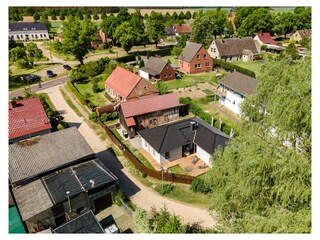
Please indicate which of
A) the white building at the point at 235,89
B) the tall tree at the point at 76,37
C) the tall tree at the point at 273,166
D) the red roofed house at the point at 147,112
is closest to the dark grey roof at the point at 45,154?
the red roofed house at the point at 147,112

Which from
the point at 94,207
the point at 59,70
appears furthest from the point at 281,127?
the point at 59,70

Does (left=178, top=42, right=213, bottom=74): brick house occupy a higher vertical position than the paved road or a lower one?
higher

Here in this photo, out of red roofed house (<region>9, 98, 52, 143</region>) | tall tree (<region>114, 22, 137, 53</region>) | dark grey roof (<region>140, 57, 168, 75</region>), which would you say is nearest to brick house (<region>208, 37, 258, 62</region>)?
dark grey roof (<region>140, 57, 168, 75</region>)

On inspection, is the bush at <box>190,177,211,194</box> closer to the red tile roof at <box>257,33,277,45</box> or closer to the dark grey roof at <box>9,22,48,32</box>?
the red tile roof at <box>257,33,277,45</box>

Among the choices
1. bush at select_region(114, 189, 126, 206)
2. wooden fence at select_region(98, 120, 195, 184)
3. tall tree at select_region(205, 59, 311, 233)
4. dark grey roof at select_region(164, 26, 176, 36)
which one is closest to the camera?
tall tree at select_region(205, 59, 311, 233)

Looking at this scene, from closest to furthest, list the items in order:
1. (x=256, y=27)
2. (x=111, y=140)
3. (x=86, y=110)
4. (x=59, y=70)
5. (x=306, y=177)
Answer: (x=306, y=177)
(x=111, y=140)
(x=86, y=110)
(x=59, y=70)
(x=256, y=27)

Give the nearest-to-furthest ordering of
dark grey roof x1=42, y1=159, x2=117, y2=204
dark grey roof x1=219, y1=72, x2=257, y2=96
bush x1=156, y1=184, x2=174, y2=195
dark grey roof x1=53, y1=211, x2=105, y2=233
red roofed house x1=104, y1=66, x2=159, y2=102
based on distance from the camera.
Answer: dark grey roof x1=53, y1=211, x2=105, y2=233
dark grey roof x1=42, y1=159, x2=117, y2=204
bush x1=156, y1=184, x2=174, y2=195
dark grey roof x1=219, y1=72, x2=257, y2=96
red roofed house x1=104, y1=66, x2=159, y2=102

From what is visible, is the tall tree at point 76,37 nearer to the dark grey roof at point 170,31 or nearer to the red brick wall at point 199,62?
the red brick wall at point 199,62

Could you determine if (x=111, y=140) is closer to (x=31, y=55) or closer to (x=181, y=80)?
(x=181, y=80)
